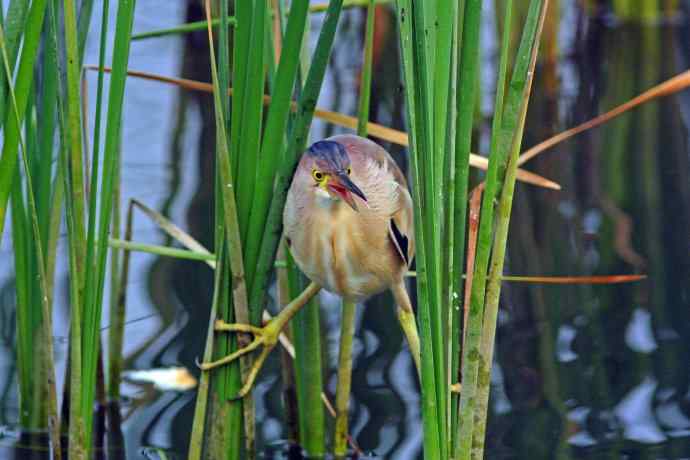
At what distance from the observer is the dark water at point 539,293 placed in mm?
2117

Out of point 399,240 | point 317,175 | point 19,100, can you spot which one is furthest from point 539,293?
point 19,100

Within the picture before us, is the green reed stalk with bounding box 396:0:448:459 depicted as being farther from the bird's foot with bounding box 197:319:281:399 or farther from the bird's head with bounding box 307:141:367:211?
the bird's foot with bounding box 197:319:281:399

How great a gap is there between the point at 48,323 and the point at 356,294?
1.44ft

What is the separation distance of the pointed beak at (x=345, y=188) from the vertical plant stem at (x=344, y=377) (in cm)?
40

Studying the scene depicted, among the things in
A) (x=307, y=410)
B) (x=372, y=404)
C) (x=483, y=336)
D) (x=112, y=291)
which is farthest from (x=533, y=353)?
(x=483, y=336)

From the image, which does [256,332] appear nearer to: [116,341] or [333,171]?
[333,171]

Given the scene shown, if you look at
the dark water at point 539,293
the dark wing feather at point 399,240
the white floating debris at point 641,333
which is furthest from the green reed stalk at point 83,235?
the white floating debris at point 641,333

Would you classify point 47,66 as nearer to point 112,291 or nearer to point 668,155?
point 112,291

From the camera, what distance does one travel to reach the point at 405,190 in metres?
1.63

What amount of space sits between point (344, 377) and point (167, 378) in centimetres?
54

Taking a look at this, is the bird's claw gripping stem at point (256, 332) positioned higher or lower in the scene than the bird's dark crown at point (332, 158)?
lower

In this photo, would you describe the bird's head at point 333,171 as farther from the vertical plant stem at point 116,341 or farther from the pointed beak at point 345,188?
the vertical plant stem at point 116,341

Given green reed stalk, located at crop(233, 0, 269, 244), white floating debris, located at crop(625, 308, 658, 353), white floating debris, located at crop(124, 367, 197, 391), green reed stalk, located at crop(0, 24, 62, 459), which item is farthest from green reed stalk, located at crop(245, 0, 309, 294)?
white floating debris, located at crop(625, 308, 658, 353)

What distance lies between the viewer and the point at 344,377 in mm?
1915
